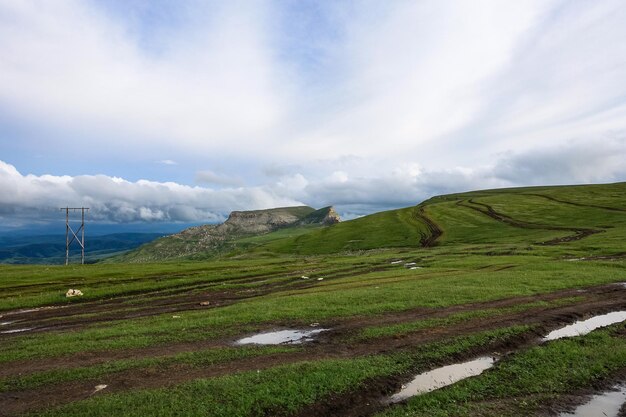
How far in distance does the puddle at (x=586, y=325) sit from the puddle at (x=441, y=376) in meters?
6.35

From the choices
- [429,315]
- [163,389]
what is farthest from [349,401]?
[429,315]

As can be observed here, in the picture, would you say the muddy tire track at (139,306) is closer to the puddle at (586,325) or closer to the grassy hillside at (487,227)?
the puddle at (586,325)

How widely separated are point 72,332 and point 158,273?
54.1 metres

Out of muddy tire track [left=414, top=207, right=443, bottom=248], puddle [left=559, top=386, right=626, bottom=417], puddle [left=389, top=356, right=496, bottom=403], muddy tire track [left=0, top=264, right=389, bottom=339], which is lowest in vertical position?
puddle [left=559, top=386, right=626, bottom=417]

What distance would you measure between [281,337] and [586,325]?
21082mm

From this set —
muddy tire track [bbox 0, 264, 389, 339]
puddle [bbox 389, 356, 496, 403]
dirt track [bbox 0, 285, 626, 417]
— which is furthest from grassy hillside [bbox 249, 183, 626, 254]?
puddle [bbox 389, 356, 496, 403]

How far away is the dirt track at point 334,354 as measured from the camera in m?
17.5

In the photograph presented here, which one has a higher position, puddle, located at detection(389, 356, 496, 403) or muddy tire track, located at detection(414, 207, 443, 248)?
muddy tire track, located at detection(414, 207, 443, 248)

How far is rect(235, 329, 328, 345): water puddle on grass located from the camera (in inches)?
1027

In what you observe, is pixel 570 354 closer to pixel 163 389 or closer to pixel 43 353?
pixel 163 389

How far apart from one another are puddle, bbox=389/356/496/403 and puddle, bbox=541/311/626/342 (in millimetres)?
6348

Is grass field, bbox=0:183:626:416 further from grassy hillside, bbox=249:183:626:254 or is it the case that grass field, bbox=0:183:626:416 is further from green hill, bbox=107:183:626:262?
grassy hillside, bbox=249:183:626:254

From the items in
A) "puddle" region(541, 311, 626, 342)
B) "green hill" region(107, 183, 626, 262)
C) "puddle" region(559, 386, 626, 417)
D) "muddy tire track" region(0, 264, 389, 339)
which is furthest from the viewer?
"green hill" region(107, 183, 626, 262)

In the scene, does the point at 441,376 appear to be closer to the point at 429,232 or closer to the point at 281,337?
the point at 281,337
